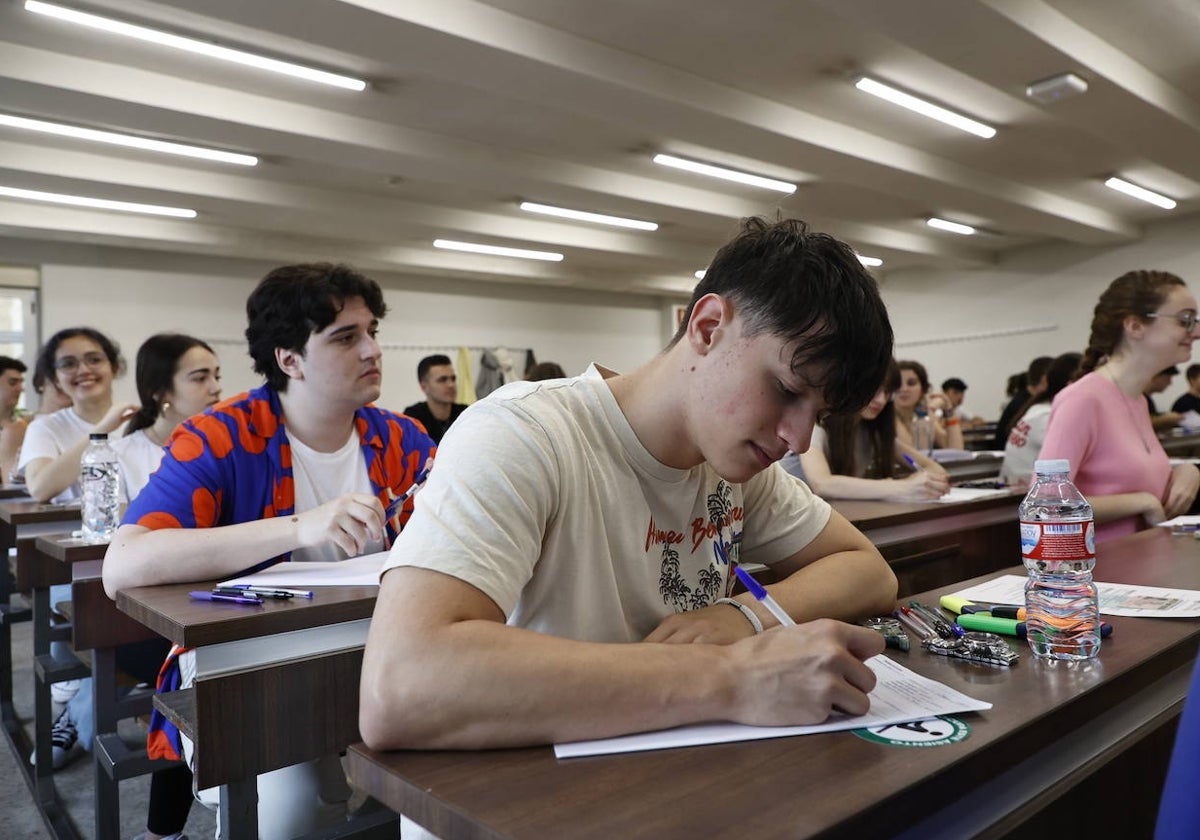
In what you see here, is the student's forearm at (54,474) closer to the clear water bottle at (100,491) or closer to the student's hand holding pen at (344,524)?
the clear water bottle at (100,491)

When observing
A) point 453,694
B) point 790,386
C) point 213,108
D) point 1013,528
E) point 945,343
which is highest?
point 213,108

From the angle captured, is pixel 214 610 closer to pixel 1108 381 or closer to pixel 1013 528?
pixel 1108 381

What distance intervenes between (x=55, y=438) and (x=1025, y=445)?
4.12 metres

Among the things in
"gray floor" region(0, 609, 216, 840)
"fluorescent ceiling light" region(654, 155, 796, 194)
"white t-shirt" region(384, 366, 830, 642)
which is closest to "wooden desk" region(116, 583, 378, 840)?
"white t-shirt" region(384, 366, 830, 642)

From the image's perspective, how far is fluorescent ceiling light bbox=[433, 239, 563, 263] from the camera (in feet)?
31.4

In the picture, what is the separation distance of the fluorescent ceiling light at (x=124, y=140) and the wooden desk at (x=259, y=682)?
552 centimetres

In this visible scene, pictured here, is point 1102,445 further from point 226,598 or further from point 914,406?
point 914,406

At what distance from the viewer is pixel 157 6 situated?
4262 millimetres

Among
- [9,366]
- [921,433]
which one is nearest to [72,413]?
[9,366]

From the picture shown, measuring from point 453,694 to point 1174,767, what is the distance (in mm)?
556

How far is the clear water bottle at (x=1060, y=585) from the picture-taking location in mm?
1003

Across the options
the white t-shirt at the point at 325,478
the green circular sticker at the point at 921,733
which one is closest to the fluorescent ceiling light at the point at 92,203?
the white t-shirt at the point at 325,478

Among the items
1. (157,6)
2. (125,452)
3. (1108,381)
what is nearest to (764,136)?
(157,6)

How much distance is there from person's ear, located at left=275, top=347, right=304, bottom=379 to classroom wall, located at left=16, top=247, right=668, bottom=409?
745cm
